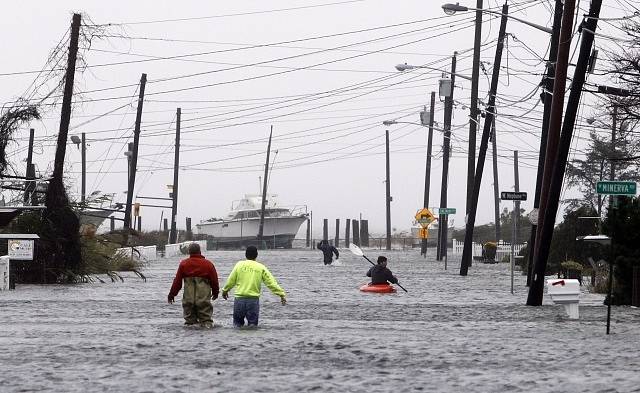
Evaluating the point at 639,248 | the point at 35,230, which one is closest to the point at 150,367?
the point at 639,248

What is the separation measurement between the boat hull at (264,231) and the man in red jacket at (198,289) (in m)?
100

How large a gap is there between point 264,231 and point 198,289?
338 ft

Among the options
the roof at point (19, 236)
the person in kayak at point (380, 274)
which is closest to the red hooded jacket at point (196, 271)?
the person in kayak at point (380, 274)

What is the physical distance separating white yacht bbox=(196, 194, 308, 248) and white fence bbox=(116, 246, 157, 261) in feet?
156

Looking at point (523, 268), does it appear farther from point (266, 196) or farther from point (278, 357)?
point (266, 196)

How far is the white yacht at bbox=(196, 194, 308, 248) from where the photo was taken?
125250 millimetres

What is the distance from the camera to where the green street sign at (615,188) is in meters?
25.5

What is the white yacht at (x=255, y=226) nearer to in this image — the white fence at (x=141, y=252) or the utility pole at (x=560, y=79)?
the white fence at (x=141, y=252)

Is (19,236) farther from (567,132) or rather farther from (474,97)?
(474,97)

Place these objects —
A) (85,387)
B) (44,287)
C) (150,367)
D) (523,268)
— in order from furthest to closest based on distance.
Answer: (523,268) → (44,287) → (150,367) → (85,387)

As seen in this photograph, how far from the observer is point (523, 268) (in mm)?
54656

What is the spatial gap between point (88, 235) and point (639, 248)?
24.8m

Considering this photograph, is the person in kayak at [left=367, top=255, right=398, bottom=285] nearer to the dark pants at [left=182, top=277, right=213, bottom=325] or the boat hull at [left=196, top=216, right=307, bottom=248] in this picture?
the dark pants at [left=182, top=277, right=213, bottom=325]

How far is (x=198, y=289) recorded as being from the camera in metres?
22.7
